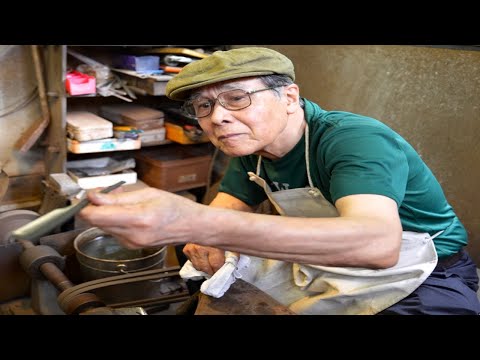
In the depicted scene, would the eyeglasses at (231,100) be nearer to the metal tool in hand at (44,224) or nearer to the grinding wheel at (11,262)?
the metal tool in hand at (44,224)

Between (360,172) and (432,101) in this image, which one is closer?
(360,172)

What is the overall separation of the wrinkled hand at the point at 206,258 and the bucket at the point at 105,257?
825mm

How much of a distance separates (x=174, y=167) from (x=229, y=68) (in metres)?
2.44

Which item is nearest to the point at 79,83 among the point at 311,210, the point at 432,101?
the point at 311,210

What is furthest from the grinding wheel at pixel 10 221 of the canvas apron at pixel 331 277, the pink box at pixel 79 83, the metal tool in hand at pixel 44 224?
the metal tool in hand at pixel 44 224

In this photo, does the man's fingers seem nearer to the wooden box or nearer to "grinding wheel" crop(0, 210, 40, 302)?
"grinding wheel" crop(0, 210, 40, 302)

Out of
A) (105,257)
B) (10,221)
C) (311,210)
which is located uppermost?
(311,210)

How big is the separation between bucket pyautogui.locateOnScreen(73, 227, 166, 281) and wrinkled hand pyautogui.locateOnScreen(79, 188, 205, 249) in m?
1.57

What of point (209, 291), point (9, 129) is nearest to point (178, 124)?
point (9, 129)

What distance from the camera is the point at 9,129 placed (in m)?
3.45

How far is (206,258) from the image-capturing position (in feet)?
5.82

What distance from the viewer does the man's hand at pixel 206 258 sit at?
1.72 metres

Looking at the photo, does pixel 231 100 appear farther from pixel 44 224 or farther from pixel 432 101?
pixel 432 101

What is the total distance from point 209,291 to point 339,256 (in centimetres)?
53
